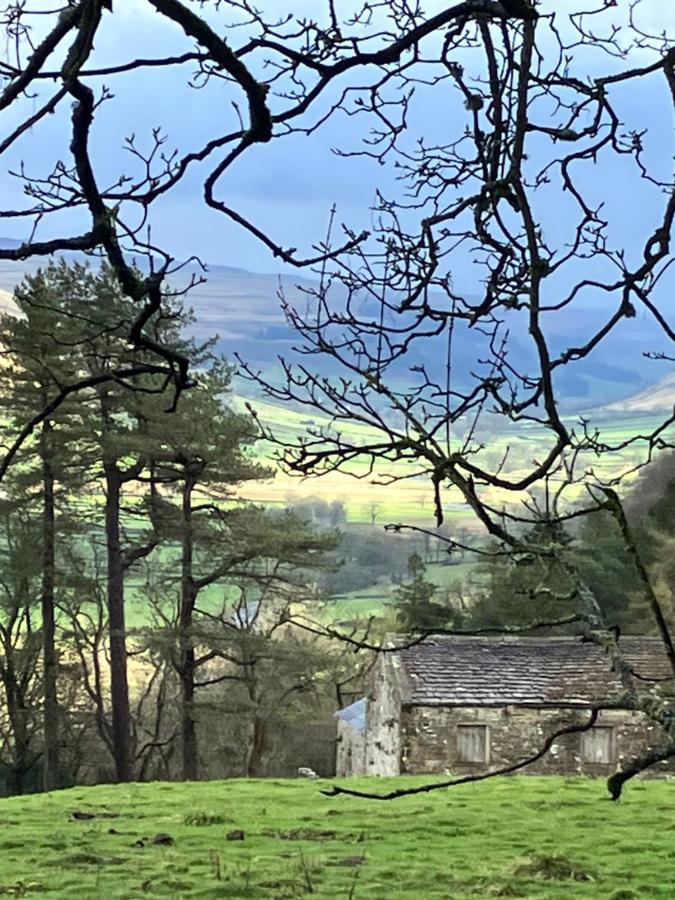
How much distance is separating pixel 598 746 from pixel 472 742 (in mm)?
2065

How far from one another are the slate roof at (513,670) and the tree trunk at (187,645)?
11.0 feet

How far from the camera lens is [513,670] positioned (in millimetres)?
18203

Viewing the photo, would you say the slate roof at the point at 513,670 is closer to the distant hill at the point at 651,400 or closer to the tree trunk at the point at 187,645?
the tree trunk at the point at 187,645

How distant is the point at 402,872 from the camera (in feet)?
18.0

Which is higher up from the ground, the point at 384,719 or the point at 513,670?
the point at 513,670

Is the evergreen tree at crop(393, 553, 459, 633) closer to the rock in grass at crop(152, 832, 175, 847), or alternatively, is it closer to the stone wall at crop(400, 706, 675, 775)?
the stone wall at crop(400, 706, 675, 775)

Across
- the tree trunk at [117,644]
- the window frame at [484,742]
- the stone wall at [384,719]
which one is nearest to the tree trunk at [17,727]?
the tree trunk at [117,644]

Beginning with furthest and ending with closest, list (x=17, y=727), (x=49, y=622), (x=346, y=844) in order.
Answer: (x=17, y=727)
(x=49, y=622)
(x=346, y=844)

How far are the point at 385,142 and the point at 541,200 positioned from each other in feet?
2.54

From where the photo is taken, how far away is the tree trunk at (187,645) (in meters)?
17.9

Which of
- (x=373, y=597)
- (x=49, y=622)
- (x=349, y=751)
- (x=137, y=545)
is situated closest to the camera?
(x=49, y=622)

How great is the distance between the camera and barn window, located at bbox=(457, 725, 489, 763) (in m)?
17.2

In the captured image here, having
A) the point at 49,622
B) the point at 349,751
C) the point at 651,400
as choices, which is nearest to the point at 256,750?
the point at 349,751

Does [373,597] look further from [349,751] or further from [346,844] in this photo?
[346,844]
